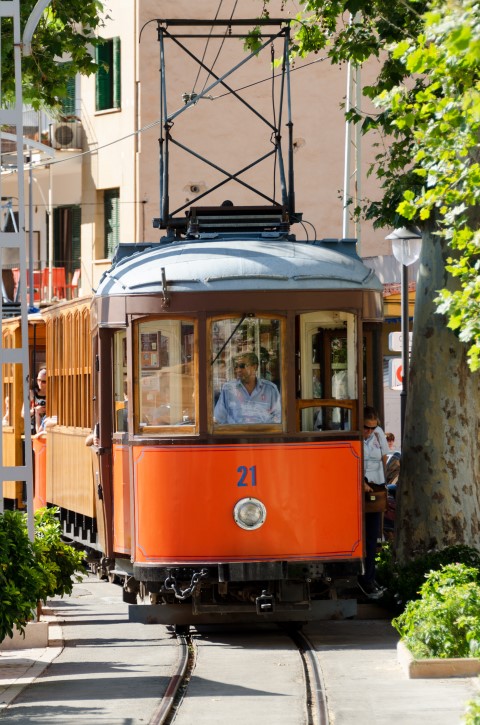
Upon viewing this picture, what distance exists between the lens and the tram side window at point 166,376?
13.4 metres

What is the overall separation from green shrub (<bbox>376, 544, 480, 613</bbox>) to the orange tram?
82cm

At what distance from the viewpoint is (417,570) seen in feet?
48.5

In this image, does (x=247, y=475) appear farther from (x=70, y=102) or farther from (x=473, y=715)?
(x=70, y=102)

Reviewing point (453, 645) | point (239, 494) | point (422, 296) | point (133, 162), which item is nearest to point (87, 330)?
point (422, 296)

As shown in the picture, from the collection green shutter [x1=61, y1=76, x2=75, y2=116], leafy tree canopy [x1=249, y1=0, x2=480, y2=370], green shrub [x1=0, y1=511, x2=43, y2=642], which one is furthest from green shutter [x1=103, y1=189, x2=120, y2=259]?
leafy tree canopy [x1=249, y1=0, x2=480, y2=370]

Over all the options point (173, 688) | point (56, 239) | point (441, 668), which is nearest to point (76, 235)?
point (56, 239)

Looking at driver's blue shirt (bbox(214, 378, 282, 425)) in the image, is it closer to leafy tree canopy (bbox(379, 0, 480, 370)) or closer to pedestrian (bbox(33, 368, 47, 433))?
leafy tree canopy (bbox(379, 0, 480, 370))

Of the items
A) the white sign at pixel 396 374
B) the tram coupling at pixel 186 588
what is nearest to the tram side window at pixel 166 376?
the tram coupling at pixel 186 588

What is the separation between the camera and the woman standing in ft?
48.3

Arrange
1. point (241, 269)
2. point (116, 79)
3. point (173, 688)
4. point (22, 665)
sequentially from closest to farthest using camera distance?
1. point (173, 688)
2. point (22, 665)
3. point (241, 269)
4. point (116, 79)

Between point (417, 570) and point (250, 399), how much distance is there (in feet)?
8.22

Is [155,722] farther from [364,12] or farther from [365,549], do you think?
[364,12]

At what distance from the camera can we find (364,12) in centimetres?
1594

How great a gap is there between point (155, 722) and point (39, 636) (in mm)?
3574
